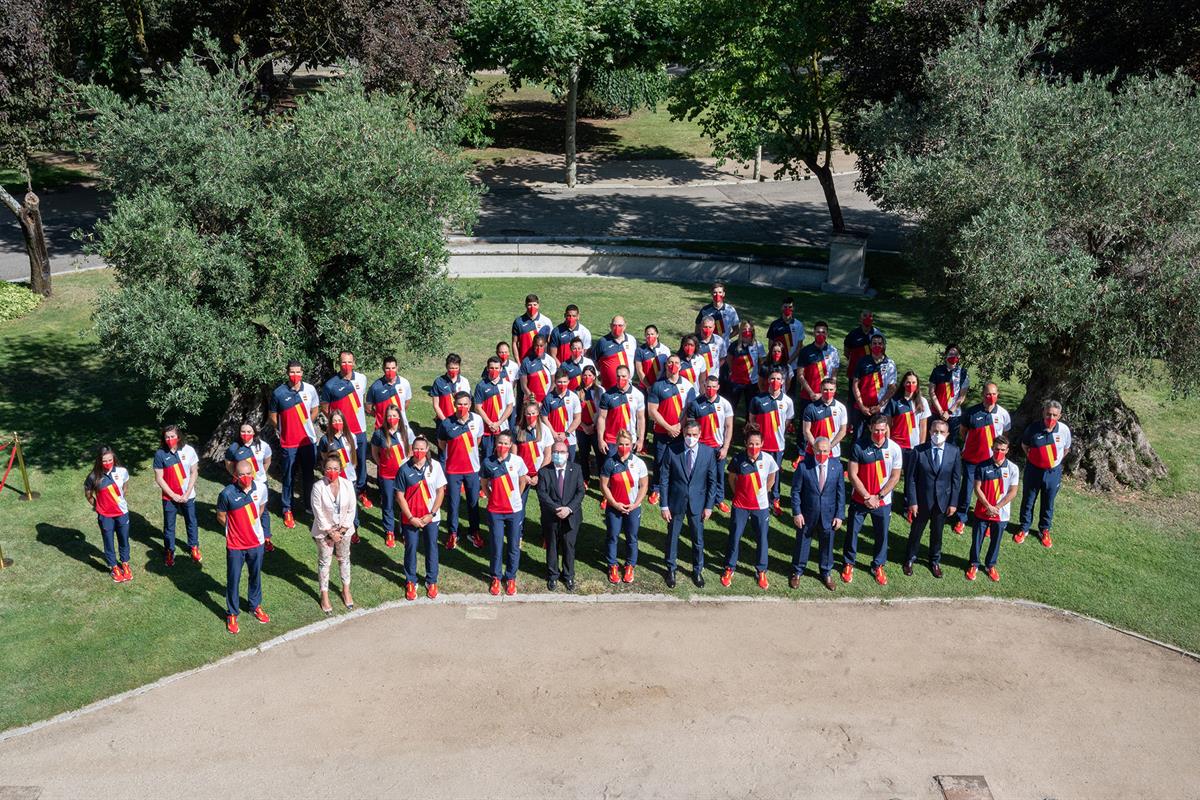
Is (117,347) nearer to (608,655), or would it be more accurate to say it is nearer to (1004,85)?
(608,655)

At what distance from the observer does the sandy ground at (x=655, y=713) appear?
A: 29.6 ft

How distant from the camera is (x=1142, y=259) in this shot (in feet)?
42.1

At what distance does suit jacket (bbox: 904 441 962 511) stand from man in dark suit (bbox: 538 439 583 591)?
3.79m

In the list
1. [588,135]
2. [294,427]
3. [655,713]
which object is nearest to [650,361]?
[294,427]

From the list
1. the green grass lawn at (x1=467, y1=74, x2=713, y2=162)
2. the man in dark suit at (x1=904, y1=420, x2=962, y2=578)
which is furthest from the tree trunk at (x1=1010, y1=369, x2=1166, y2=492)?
the green grass lawn at (x1=467, y1=74, x2=713, y2=162)

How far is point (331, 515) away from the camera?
35.8 ft

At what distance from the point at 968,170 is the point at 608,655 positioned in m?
7.47

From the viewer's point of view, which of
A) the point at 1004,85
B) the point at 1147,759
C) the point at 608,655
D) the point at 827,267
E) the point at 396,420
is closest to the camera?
the point at 1147,759

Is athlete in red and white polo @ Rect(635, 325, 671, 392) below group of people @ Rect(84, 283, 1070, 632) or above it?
above

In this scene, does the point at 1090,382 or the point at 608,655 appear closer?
the point at 608,655

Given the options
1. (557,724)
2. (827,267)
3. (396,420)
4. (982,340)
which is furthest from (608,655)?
(827,267)

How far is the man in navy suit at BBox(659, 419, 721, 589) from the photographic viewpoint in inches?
465

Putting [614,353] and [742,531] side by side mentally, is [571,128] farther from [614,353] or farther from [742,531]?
[742,531]

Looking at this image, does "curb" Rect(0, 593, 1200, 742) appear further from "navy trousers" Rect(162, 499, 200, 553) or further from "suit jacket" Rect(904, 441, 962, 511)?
"navy trousers" Rect(162, 499, 200, 553)
